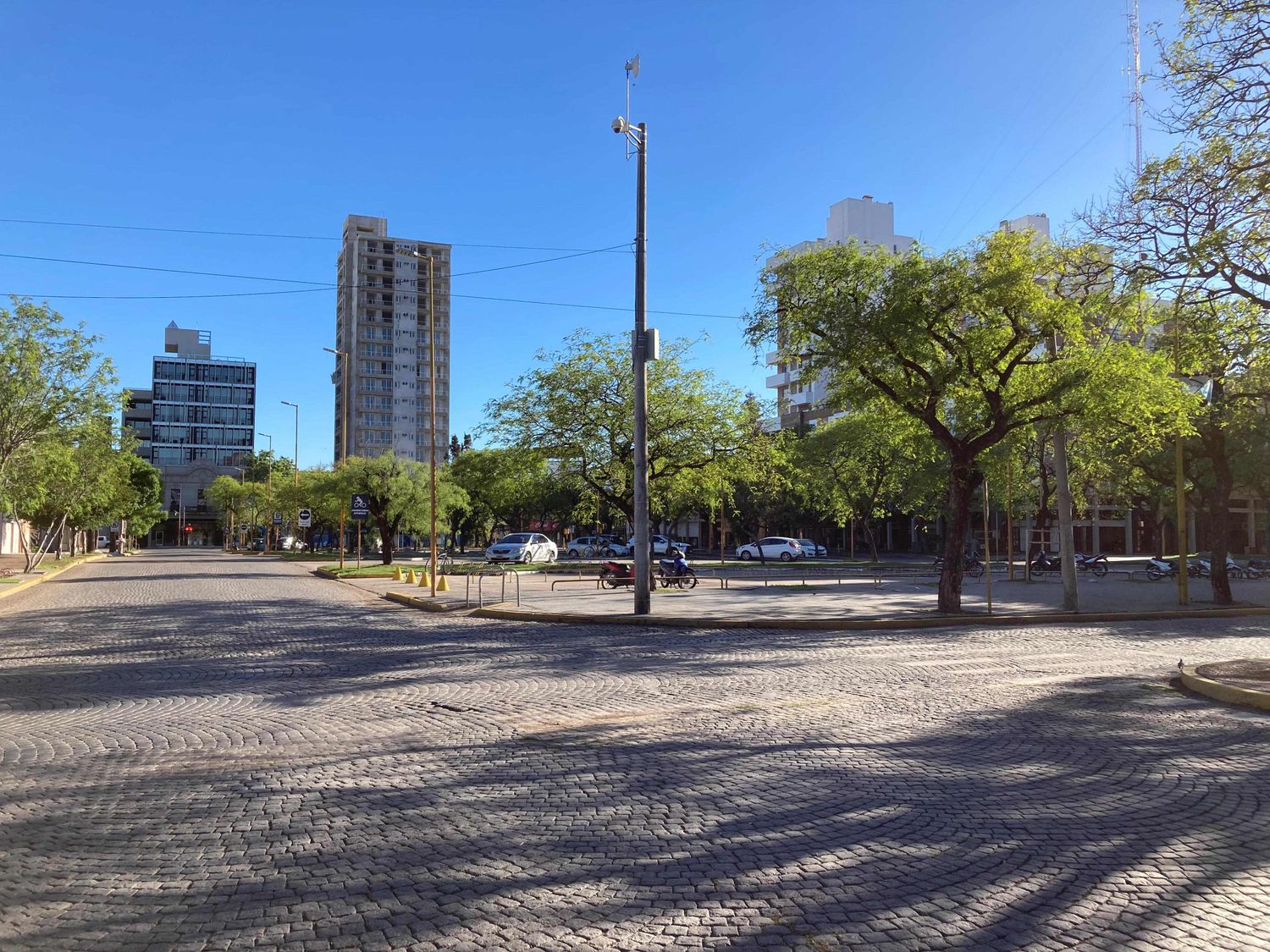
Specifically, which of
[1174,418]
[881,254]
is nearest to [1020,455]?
[1174,418]

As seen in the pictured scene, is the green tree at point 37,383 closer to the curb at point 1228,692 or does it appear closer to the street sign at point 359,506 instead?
the street sign at point 359,506

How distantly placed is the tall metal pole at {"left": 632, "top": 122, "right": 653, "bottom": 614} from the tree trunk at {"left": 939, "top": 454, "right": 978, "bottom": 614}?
6397mm

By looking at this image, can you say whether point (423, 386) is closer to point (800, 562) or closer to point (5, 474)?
point (800, 562)

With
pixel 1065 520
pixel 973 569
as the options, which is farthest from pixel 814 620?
pixel 973 569

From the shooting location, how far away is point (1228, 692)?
9484 millimetres

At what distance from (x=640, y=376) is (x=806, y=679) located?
9.72m

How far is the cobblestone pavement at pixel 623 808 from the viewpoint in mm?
3799

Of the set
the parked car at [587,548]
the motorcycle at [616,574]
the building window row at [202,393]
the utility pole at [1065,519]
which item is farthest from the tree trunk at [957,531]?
the building window row at [202,393]

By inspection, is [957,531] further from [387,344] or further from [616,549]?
[387,344]

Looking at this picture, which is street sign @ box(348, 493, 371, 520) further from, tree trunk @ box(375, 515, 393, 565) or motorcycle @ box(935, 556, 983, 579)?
motorcycle @ box(935, 556, 983, 579)

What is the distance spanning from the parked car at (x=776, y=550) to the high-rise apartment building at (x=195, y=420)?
287 feet

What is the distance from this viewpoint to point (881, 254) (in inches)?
744

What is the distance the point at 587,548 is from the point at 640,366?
45491 mm

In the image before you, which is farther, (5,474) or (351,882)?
(5,474)
